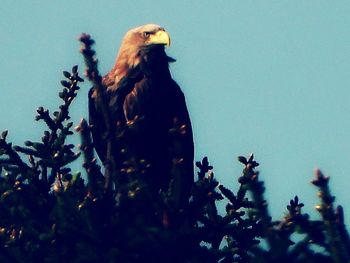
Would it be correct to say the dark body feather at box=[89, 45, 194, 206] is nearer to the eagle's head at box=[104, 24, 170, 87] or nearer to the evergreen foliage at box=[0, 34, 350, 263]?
the eagle's head at box=[104, 24, 170, 87]

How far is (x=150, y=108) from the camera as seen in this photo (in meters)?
7.86

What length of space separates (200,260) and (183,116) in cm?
403

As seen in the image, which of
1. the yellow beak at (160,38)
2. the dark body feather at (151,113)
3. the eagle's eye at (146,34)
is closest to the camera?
the dark body feather at (151,113)

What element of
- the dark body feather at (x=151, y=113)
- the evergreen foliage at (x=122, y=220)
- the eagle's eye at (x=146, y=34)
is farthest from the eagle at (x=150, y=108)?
the evergreen foliage at (x=122, y=220)

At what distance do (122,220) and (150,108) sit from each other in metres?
3.69

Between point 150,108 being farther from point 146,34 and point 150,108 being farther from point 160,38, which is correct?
point 146,34

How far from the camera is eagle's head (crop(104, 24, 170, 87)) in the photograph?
8.26 meters

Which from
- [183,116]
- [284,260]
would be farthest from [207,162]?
[183,116]

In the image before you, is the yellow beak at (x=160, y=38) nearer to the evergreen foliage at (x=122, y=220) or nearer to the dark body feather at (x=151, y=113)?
the dark body feather at (x=151, y=113)

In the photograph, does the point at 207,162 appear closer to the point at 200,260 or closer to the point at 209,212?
the point at 209,212

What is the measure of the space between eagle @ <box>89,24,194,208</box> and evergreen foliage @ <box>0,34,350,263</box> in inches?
96.3

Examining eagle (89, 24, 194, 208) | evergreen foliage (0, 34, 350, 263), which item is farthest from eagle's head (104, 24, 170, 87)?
evergreen foliage (0, 34, 350, 263)

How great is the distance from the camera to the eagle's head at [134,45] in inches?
325

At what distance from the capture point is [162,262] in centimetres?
420
